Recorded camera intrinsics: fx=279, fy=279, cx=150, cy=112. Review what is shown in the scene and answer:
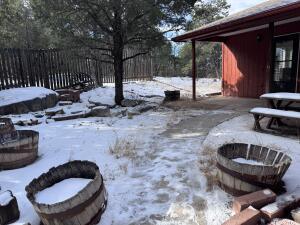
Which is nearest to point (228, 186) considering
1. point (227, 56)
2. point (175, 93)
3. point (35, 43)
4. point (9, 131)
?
point (9, 131)

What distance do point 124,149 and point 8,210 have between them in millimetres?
2127

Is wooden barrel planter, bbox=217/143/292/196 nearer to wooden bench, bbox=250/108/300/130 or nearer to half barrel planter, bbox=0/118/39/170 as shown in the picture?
wooden bench, bbox=250/108/300/130

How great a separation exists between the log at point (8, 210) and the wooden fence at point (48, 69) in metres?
6.52

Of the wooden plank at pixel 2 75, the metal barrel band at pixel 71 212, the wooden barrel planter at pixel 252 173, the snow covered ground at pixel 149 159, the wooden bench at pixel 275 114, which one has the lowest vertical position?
the snow covered ground at pixel 149 159

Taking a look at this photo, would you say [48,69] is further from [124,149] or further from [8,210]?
[8,210]

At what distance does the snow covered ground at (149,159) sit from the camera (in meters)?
2.83

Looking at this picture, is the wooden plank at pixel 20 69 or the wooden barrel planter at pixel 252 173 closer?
the wooden barrel planter at pixel 252 173

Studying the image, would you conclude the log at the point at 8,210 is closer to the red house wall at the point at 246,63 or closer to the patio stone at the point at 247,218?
the patio stone at the point at 247,218

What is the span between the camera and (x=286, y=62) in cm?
812

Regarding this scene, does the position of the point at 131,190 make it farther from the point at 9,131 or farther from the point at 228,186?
the point at 9,131

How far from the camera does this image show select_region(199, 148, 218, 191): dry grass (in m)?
3.29

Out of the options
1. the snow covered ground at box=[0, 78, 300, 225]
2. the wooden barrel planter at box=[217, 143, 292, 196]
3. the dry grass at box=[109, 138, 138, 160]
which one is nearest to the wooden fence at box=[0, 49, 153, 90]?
the snow covered ground at box=[0, 78, 300, 225]

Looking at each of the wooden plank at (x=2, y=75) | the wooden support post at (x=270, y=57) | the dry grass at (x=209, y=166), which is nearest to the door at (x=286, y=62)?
the wooden support post at (x=270, y=57)

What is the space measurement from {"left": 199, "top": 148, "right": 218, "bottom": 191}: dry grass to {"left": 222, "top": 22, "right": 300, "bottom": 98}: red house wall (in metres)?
5.37
